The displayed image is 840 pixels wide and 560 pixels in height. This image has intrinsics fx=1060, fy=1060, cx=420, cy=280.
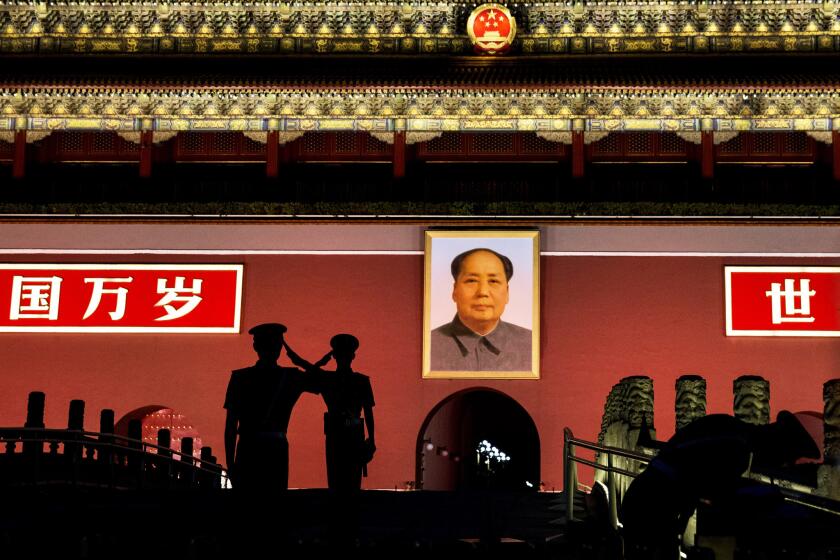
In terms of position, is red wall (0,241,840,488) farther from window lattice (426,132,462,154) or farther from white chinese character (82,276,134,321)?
window lattice (426,132,462,154)

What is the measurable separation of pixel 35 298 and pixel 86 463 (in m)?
4.41

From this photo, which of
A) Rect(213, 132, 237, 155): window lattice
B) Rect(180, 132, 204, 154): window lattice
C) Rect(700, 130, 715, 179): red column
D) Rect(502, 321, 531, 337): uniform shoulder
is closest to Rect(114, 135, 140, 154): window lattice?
Rect(180, 132, 204, 154): window lattice

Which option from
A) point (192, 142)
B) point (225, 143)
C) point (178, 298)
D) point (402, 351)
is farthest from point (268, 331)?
point (192, 142)

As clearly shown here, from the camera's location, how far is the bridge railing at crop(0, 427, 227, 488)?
8.51m

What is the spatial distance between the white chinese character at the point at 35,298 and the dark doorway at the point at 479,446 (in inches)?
260

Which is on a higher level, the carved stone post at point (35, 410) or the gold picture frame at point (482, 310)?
the gold picture frame at point (482, 310)

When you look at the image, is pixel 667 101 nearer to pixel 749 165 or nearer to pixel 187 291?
pixel 749 165

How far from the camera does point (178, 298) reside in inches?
543

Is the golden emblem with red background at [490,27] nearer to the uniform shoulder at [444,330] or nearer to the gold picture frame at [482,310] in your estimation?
the gold picture frame at [482,310]

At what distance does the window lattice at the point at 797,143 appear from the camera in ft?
46.4

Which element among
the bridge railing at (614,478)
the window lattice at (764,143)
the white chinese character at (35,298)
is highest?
the window lattice at (764,143)

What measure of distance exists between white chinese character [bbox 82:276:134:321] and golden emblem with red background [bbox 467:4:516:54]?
18.0 feet

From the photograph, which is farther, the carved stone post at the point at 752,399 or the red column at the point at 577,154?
the red column at the point at 577,154

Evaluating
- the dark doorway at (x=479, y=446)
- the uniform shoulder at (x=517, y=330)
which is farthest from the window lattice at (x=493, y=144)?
the dark doorway at (x=479, y=446)
